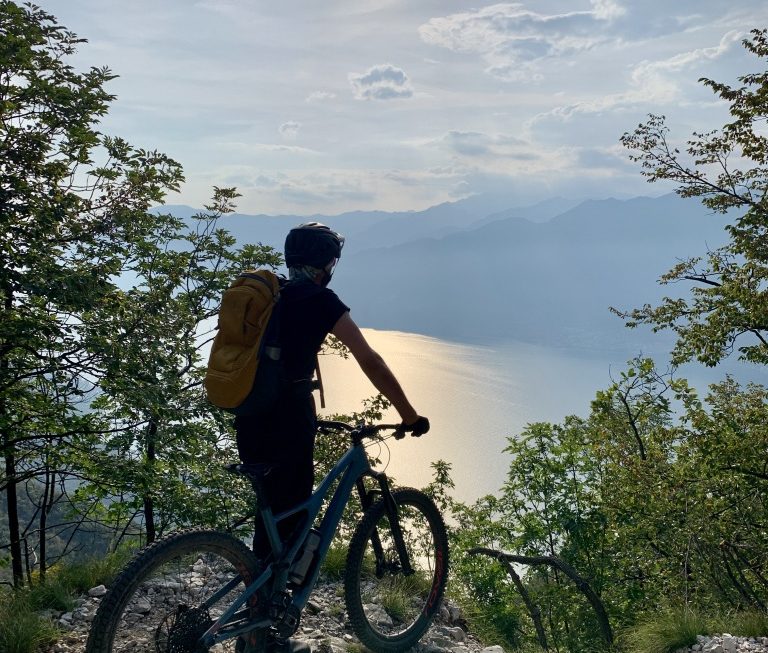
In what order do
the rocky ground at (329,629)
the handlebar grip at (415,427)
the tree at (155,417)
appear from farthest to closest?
the tree at (155,417) < the rocky ground at (329,629) < the handlebar grip at (415,427)

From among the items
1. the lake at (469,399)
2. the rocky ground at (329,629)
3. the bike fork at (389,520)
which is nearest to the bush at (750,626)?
the rocky ground at (329,629)

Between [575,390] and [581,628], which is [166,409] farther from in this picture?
[575,390]

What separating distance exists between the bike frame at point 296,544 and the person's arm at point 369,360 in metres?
0.57

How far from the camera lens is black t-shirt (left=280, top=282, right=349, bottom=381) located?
320 centimetres

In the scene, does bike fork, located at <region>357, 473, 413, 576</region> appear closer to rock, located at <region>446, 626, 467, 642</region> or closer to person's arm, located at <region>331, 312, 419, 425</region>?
person's arm, located at <region>331, 312, 419, 425</region>

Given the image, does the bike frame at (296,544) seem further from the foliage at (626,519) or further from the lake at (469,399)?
the lake at (469,399)

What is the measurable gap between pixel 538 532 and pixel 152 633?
10.6 m

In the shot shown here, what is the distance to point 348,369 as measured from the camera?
153 m

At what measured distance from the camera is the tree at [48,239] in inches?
265

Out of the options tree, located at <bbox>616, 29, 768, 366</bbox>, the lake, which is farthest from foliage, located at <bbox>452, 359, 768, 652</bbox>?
the lake

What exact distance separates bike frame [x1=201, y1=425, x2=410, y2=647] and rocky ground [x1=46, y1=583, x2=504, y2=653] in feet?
2.68

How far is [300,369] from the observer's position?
329 cm

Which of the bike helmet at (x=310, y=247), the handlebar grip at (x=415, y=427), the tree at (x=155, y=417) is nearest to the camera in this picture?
the bike helmet at (x=310, y=247)

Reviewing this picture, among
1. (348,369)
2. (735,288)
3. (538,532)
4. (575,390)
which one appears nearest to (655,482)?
(538,532)
